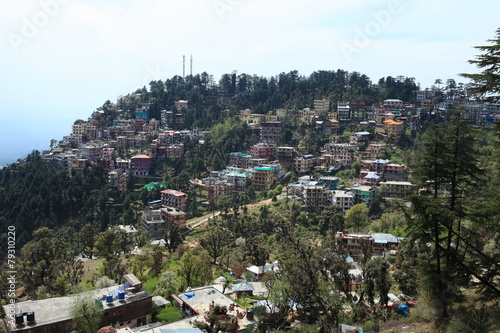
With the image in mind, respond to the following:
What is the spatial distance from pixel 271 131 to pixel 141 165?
22.4 m

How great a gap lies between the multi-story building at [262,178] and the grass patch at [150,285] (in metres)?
29.5

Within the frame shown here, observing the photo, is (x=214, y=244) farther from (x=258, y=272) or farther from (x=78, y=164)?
(x=78, y=164)

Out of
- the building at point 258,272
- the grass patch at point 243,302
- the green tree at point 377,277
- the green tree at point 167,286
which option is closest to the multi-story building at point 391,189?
the building at point 258,272

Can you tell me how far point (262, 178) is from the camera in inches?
2202

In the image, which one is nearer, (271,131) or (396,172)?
(396,172)

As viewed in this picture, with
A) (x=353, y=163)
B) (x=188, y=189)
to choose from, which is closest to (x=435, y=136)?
(x=353, y=163)

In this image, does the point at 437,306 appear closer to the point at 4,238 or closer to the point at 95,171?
the point at 4,238

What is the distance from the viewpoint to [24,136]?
171m

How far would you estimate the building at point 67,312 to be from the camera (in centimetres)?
1722

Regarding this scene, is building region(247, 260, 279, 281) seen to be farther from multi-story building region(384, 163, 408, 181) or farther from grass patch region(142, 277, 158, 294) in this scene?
multi-story building region(384, 163, 408, 181)

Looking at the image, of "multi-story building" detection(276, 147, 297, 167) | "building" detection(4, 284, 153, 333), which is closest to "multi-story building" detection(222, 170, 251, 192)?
"multi-story building" detection(276, 147, 297, 167)

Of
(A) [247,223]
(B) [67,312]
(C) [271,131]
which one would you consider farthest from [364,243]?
(C) [271,131]

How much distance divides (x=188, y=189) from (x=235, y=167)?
872cm

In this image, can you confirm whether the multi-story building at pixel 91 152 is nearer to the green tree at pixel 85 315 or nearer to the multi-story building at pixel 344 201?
the multi-story building at pixel 344 201
